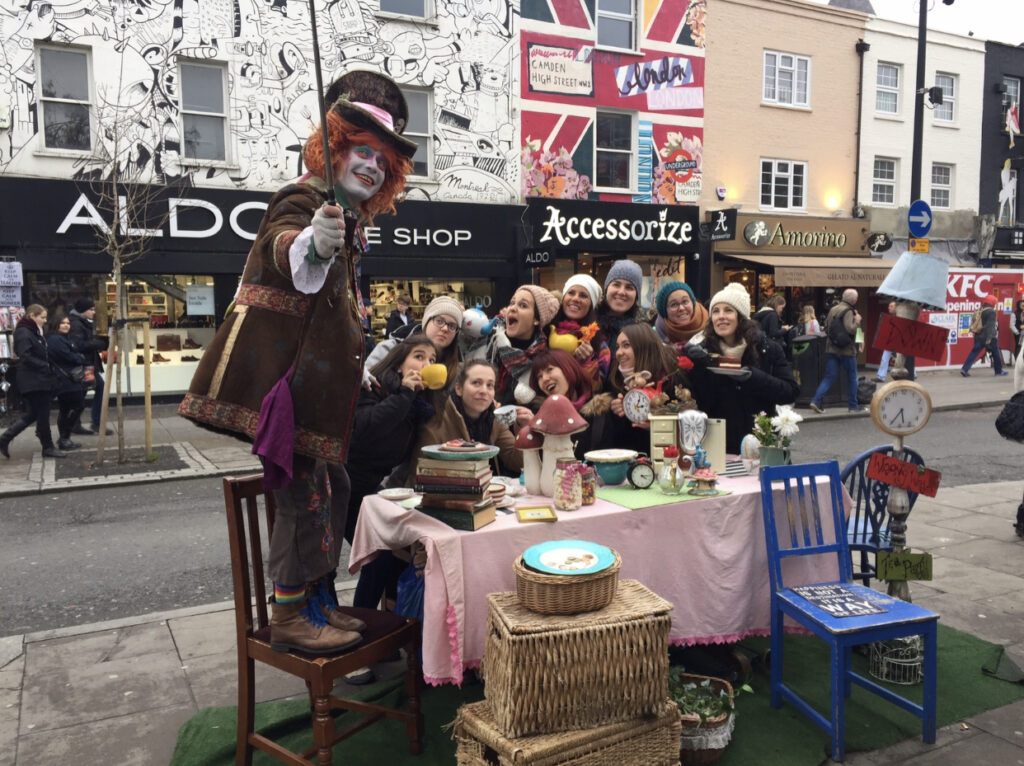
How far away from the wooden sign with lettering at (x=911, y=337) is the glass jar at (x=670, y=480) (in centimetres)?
124

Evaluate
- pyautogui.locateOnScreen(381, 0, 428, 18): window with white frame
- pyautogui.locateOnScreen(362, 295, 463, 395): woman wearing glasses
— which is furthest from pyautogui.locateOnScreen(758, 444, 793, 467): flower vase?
pyautogui.locateOnScreen(381, 0, 428, 18): window with white frame

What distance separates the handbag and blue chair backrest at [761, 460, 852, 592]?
2.15m

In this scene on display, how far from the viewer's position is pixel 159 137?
39.8 ft

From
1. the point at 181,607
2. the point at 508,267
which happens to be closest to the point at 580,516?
the point at 181,607

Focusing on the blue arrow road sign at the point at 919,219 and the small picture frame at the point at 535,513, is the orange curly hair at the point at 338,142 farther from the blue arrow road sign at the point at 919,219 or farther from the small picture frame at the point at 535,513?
the blue arrow road sign at the point at 919,219

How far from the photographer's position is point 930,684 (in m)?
3.05

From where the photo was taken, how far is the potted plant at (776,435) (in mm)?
3768

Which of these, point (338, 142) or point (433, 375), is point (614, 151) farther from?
point (338, 142)

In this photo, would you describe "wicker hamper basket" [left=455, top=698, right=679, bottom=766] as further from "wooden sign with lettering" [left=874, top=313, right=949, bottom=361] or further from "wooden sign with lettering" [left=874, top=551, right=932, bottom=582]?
"wooden sign with lettering" [left=874, top=313, right=949, bottom=361]

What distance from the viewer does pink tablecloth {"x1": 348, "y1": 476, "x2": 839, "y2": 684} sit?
2.88m

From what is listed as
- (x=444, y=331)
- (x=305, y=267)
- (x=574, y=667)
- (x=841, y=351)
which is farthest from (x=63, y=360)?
(x=841, y=351)

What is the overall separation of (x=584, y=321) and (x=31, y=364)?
7.23 metres

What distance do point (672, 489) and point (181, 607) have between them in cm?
316

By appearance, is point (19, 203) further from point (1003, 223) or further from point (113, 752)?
point (1003, 223)
